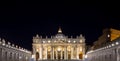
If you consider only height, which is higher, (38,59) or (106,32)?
(106,32)

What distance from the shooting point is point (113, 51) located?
90.5 m

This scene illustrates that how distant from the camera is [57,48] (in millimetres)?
180625

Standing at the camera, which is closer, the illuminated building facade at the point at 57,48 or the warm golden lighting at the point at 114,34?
the warm golden lighting at the point at 114,34

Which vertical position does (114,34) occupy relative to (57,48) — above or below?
above

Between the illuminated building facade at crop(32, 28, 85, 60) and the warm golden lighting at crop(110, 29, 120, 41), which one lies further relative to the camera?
the illuminated building facade at crop(32, 28, 85, 60)

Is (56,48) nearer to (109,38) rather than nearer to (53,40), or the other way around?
(53,40)

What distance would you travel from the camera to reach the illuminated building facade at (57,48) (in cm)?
17975

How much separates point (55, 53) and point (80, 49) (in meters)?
16.0

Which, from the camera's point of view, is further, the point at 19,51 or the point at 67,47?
the point at 67,47

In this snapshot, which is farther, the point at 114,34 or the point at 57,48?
the point at 57,48

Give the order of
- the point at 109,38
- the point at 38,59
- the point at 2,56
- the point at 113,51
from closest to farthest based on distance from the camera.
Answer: the point at 2,56
the point at 113,51
the point at 109,38
the point at 38,59

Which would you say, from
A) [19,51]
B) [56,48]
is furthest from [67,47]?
[19,51]

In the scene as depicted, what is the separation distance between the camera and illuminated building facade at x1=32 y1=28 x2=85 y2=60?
180 m

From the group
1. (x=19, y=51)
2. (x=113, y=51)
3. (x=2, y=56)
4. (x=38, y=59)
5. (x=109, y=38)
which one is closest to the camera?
(x=2, y=56)
